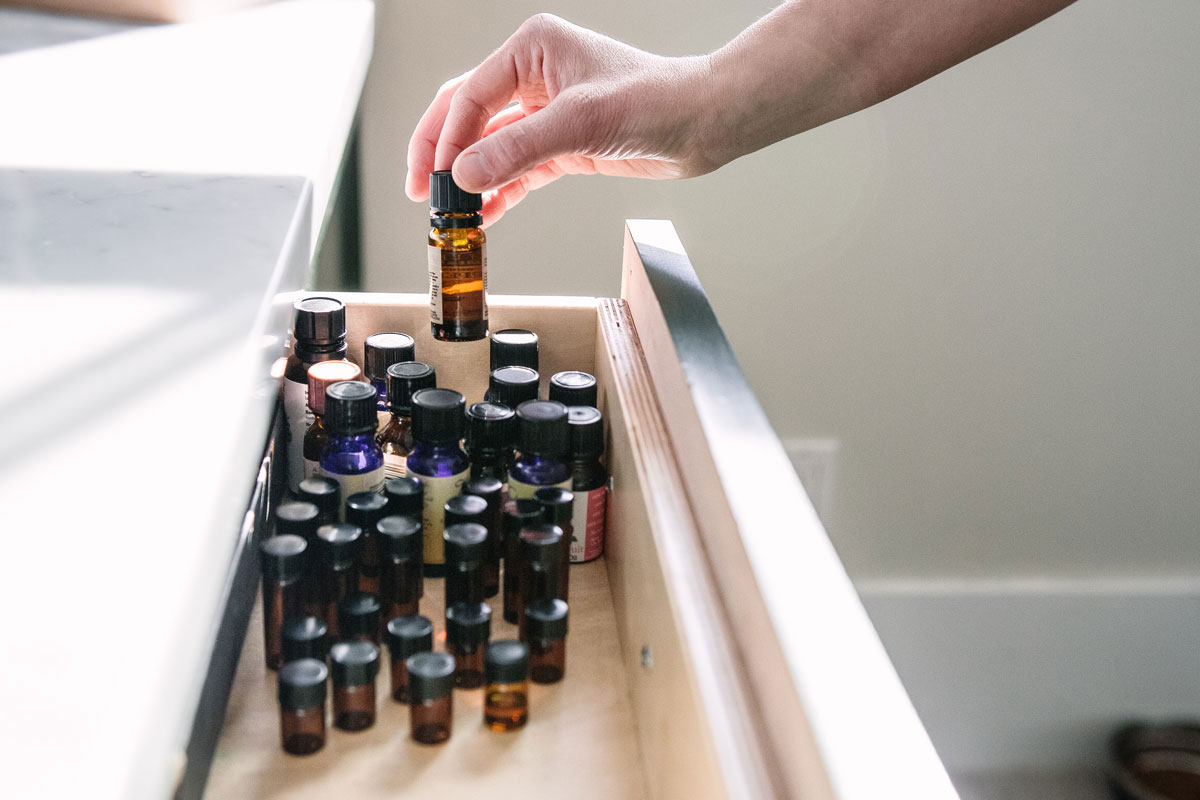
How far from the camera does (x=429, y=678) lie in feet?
1.73

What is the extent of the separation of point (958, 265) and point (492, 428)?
1.18 metres

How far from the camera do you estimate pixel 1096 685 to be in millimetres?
1821

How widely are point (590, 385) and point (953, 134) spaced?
42.6 inches

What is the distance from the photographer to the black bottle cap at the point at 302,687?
1.70ft

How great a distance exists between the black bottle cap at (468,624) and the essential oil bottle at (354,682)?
49mm

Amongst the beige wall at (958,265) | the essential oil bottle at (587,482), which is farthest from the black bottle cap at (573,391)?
the beige wall at (958,265)

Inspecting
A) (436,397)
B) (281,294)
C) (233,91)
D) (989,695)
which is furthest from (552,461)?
(989,695)

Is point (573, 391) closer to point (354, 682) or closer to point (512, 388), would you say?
point (512, 388)

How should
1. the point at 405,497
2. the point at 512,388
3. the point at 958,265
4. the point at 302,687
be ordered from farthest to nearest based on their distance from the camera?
the point at 958,265 < the point at 512,388 < the point at 405,497 < the point at 302,687

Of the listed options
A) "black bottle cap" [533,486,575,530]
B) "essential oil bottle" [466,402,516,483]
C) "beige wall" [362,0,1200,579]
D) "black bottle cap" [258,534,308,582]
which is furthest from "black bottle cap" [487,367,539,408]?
"beige wall" [362,0,1200,579]

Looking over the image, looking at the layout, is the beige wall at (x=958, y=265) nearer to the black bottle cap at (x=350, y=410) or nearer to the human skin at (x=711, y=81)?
the human skin at (x=711, y=81)

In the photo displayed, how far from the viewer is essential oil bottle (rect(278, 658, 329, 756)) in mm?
519

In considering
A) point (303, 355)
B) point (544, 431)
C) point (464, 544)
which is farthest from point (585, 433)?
point (303, 355)

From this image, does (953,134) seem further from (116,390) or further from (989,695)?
(116,390)
